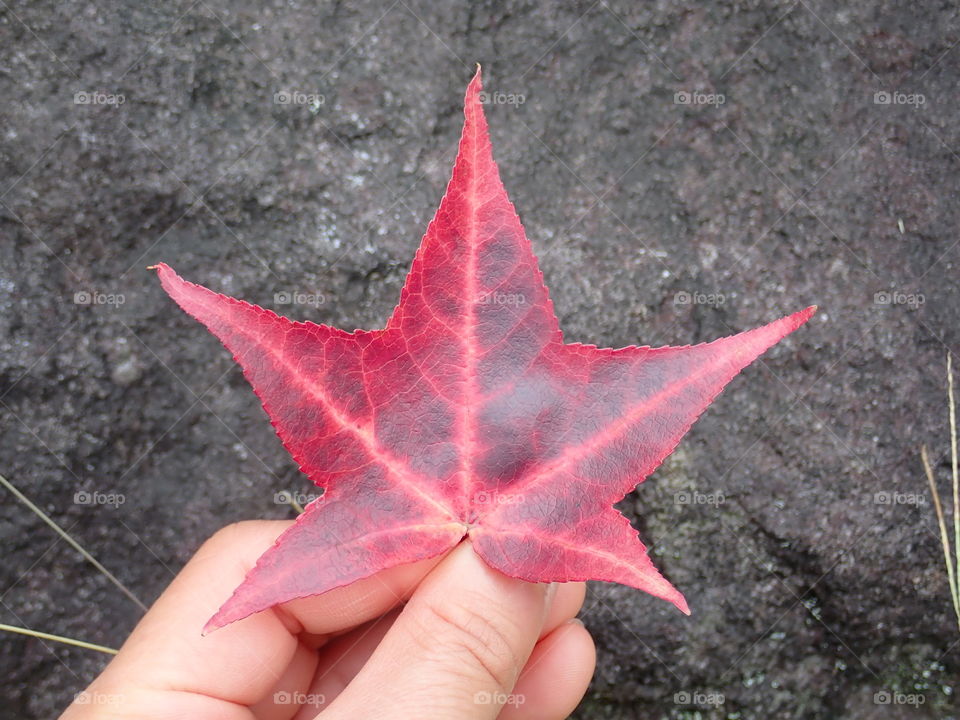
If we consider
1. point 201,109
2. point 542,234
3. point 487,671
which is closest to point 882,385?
point 542,234
